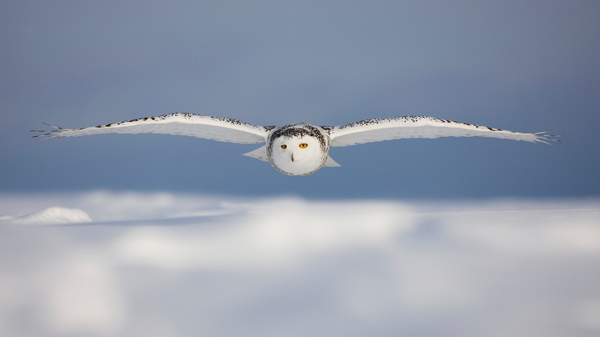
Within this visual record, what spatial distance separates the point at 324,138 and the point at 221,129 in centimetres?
309

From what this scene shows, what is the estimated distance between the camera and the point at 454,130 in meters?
9.07

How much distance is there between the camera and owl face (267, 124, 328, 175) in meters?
7.93

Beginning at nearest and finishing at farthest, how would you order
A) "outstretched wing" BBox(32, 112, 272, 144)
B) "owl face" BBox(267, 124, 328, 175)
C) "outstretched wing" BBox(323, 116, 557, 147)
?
1. "owl face" BBox(267, 124, 328, 175)
2. "outstretched wing" BBox(32, 112, 272, 144)
3. "outstretched wing" BBox(323, 116, 557, 147)

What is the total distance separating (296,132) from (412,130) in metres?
3.73

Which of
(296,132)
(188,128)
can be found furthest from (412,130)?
(188,128)

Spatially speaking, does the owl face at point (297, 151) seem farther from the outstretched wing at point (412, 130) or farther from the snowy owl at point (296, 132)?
the outstretched wing at point (412, 130)

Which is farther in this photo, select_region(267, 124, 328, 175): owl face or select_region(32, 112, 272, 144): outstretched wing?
select_region(32, 112, 272, 144): outstretched wing

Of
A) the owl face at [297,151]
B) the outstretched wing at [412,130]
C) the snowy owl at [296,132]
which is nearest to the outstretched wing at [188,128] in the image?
the snowy owl at [296,132]

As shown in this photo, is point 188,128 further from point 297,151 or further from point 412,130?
point 412,130

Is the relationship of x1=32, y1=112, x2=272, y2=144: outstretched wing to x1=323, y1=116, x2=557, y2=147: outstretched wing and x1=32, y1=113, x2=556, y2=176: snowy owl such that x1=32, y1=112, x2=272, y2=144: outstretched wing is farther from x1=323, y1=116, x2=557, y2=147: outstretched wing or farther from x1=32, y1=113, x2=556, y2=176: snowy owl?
x1=323, y1=116, x2=557, y2=147: outstretched wing

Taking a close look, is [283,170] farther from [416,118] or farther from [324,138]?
[416,118]

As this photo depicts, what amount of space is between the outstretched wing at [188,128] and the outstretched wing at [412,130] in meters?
2.45

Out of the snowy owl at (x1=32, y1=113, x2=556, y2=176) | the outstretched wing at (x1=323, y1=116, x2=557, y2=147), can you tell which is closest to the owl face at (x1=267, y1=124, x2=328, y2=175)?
the snowy owl at (x1=32, y1=113, x2=556, y2=176)

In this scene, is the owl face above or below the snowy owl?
below
